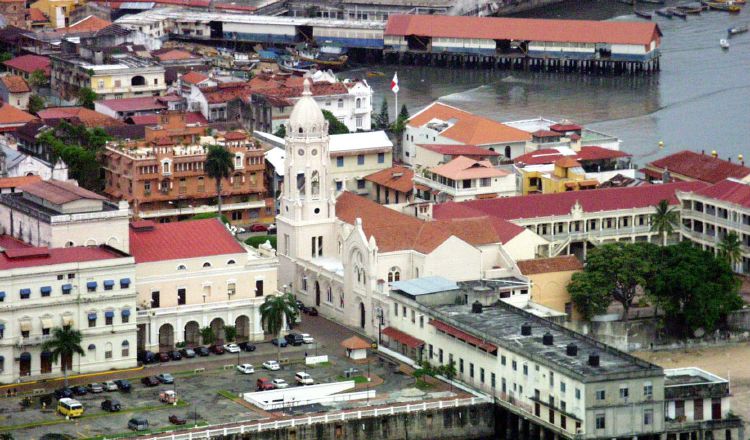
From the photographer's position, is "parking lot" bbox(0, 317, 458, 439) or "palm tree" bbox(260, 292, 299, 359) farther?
"palm tree" bbox(260, 292, 299, 359)

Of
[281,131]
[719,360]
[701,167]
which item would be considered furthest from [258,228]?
[719,360]

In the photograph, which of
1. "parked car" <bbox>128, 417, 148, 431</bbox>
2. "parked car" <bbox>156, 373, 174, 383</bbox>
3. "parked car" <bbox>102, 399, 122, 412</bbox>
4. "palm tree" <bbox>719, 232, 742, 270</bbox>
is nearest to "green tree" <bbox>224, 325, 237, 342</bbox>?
"parked car" <bbox>156, 373, 174, 383</bbox>

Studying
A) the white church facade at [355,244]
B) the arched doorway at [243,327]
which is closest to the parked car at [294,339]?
the arched doorway at [243,327]

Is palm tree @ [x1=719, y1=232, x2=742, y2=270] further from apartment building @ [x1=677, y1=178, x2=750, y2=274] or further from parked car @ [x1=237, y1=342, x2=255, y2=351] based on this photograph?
parked car @ [x1=237, y1=342, x2=255, y2=351]

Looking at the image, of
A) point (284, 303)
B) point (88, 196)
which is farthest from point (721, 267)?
point (88, 196)

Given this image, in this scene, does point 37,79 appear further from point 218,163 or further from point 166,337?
point 166,337

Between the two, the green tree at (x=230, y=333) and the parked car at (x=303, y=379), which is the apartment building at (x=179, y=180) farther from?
the parked car at (x=303, y=379)
